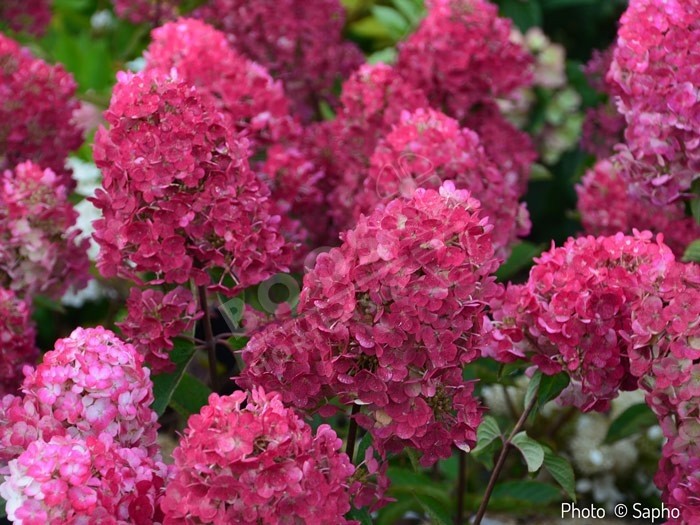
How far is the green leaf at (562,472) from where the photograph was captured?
0.97m

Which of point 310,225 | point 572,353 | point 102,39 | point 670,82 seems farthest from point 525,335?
point 102,39

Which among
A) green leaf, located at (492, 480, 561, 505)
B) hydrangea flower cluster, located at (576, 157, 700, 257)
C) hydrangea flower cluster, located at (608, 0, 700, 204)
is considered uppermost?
hydrangea flower cluster, located at (608, 0, 700, 204)

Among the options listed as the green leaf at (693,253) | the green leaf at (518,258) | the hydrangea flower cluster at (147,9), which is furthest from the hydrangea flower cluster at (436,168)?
the hydrangea flower cluster at (147,9)

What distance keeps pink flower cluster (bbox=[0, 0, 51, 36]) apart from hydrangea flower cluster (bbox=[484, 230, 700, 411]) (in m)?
1.23

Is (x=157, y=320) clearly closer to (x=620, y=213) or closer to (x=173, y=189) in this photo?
(x=173, y=189)

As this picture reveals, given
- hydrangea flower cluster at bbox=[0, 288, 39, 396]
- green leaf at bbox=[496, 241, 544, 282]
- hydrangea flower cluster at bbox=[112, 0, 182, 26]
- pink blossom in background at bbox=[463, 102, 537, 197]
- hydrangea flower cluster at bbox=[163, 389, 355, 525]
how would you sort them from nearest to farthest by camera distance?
hydrangea flower cluster at bbox=[163, 389, 355, 525] → hydrangea flower cluster at bbox=[0, 288, 39, 396] → pink blossom in background at bbox=[463, 102, 537, 197] → green leaf at bbox=[496, 241, 544, 282] → hydrangea flower cluster at bbox=[112, 0, 182, 26]

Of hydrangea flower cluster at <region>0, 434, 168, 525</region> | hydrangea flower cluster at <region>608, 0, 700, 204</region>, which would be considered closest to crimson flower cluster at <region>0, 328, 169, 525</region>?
hydrangea flower cluster at <region>0, 434, 168, 525</region>

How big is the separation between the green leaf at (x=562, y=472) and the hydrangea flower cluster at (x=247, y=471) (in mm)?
333

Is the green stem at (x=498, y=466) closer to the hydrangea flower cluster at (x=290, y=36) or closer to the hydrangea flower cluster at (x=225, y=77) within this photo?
the hydrangea flower cluster at (x=225, y=77)

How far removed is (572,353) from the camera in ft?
2.88

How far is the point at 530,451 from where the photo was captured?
0.95m

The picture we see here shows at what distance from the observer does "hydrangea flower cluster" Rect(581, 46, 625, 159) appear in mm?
1571

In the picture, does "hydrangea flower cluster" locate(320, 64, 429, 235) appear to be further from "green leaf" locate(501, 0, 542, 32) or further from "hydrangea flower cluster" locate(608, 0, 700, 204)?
"green leaf" locate(501, 0, 542, 32)

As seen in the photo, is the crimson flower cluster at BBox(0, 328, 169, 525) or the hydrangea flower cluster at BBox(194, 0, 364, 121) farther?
the hydrangea flower cluster at BBox(194, 0, 364, 121)
